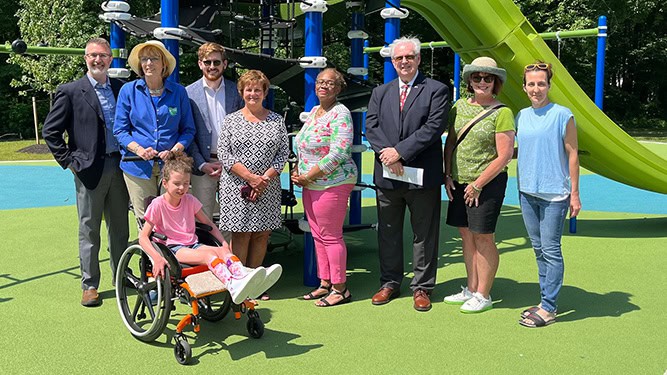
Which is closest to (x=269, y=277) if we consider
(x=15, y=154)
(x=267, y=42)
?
(x=267, y=42)

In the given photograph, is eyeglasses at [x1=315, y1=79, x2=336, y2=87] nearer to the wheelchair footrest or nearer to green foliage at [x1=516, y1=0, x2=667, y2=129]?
the wheelchair footrest

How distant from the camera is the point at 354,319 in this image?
4.18 metres

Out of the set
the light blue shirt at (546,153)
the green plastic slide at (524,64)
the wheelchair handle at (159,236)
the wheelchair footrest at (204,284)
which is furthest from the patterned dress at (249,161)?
the green plastic slide at (524,64)

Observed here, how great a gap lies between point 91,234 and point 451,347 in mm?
2541

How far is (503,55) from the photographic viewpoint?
634cm

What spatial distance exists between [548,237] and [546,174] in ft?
1.29

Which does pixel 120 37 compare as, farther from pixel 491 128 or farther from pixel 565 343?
pixel 565 343

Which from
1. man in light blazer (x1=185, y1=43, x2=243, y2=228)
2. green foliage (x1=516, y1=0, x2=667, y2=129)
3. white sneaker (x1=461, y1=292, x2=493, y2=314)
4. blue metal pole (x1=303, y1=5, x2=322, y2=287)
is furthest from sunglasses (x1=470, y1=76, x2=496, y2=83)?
green foliage (x1=516, y1=0, x2=667, y2=129)

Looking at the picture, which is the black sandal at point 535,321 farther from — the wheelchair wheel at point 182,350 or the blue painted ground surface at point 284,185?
the blue painted ground surface at point 284,185

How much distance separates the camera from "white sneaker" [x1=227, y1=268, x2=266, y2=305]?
339 centimetres

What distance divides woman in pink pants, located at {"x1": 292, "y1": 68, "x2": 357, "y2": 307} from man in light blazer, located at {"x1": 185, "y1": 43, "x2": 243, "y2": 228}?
0.57m

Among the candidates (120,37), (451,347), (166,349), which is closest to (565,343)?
(451,347)

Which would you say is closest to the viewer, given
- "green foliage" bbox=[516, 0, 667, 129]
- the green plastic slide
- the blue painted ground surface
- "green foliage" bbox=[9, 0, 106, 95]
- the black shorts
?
the black shorts

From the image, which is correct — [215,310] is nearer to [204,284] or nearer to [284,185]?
[204,284]
